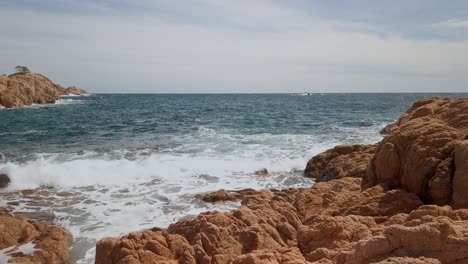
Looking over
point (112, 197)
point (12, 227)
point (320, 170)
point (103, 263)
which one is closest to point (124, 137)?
point (112, 197)

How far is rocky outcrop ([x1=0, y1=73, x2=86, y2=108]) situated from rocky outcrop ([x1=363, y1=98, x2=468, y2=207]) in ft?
189

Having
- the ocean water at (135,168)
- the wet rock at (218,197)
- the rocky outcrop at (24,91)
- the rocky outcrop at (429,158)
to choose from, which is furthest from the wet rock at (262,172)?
the rocky outcrop at (24,91)

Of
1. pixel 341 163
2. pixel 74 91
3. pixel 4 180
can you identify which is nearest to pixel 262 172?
pixel 341 163

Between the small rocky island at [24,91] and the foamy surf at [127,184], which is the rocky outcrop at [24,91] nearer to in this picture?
the small rocky island at [24,91]

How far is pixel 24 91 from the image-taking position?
5841 cm

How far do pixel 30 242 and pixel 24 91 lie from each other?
58.8m

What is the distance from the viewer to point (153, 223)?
31.8ft

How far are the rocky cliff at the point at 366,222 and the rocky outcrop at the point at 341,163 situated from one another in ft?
7.51

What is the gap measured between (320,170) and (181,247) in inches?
371

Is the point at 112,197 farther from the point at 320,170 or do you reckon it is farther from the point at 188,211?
the point at 320,170

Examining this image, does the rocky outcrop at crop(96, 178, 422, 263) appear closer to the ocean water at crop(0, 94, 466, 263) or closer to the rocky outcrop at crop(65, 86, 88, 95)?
the ocean water at crop(0, 94, 466, 263)

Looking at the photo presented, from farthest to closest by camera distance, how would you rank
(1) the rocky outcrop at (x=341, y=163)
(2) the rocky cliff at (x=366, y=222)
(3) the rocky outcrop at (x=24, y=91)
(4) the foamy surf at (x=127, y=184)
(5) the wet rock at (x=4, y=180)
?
(3) the rocky outcrop at (x=24, y=91) < (5) the wet rock at (x=4, y=180) < (1) the rocky outcrop at (x=341, y=163) < (4) the foamy surf at (x=127, y=184) < (2) the rocky cliff at (x=366, y=222)

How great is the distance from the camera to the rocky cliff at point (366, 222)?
4.02m

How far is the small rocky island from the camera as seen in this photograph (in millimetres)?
53406
